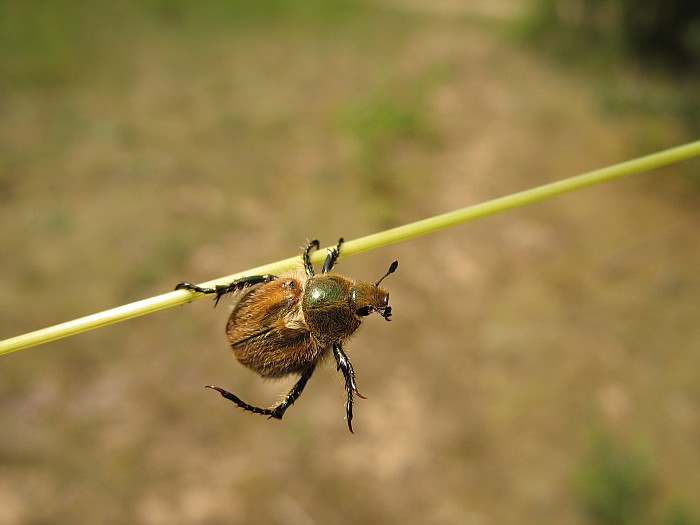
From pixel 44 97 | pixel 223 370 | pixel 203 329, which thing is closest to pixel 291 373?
pixel 223 370

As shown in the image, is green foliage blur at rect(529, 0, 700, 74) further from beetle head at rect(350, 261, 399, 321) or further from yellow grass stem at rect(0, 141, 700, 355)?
beetle head at rect(350, 261, 399, 321)

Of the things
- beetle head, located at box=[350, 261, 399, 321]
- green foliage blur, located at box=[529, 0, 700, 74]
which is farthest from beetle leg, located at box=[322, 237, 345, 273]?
green foliage blur, located at box=[529, 0, 700, 74]

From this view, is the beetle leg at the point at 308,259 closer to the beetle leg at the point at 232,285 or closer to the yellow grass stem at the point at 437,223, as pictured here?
the beetle leg at the point at 232,285

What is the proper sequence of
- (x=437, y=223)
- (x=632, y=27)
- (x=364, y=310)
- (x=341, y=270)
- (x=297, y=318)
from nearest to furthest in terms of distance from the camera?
1. (x=437, y=223)
2. (x=364, y=310)
3. (x=297, y=318)
4. (x=341, y=270)
5. (x=632, y=27)

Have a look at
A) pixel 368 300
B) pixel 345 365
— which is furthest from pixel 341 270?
pixel 368 300

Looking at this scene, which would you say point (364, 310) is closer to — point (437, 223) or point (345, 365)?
point (345, 365)
